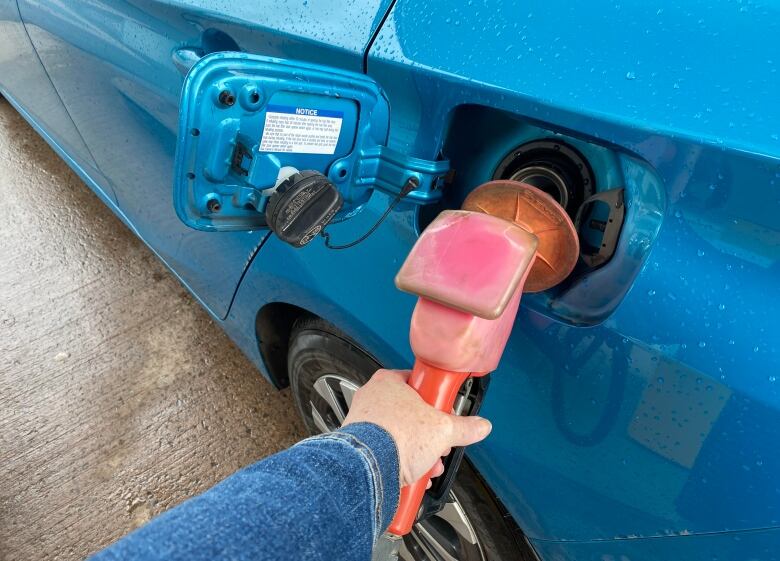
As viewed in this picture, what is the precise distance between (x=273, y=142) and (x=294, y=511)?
54 cm

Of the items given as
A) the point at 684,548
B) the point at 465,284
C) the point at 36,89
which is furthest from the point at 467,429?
the point at 36,89

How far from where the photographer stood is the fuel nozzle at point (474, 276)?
0.81 meters

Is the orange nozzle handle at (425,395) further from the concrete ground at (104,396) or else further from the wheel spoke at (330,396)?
the concrete ground at (104,396)

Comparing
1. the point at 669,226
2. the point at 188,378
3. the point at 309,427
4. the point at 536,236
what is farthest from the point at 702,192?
the point at 188,378

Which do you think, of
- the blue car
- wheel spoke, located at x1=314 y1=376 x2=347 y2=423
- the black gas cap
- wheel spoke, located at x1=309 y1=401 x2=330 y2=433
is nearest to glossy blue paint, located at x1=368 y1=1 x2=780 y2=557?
the blue car

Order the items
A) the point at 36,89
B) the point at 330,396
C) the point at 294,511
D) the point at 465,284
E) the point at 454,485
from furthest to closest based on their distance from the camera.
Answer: the point at 36,89, the point at 330,396, the point at 454,485, the point at 465,284, the point at 294,511

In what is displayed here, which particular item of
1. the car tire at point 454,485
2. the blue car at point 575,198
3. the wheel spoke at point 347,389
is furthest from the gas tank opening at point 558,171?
the wheel spoke at point 347,389

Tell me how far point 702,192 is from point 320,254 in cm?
81

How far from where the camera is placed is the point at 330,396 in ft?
5.47

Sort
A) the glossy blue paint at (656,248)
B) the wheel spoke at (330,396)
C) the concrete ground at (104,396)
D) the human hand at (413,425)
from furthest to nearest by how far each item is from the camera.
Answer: the concrete ground at (104,396) → the wheel spoke at (330,396) → the human hand at (413,425) → the glossy blue paint at (656,248)

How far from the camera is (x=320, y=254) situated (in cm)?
136

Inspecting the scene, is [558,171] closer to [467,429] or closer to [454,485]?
[467,429]

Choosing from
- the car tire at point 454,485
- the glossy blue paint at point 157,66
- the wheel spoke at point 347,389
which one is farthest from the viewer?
the wheel spoke at point 347,389

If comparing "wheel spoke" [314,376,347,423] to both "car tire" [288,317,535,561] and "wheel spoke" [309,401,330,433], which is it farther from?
"wheel spoke" [309,401,330,433]
